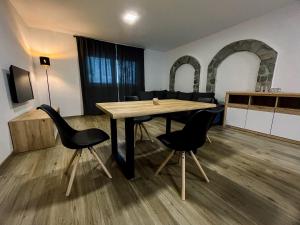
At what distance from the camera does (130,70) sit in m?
5.22

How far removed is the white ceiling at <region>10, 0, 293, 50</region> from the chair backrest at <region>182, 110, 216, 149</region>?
239cm

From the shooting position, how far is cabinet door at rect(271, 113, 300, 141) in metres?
2.49

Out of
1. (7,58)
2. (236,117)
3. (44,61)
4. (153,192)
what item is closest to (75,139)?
(153,192)

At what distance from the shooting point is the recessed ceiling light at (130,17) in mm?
2871

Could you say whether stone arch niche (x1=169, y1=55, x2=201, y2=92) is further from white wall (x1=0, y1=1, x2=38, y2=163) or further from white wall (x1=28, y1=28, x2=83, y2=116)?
white wall (x1=0, y1=1, x2=38, y2=163)

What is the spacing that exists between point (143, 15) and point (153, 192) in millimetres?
3324

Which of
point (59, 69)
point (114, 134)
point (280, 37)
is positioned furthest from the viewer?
point (59, 69)

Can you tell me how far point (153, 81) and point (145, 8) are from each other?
3.43 metres

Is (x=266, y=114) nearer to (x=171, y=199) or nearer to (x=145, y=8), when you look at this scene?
(x=171, y=199)

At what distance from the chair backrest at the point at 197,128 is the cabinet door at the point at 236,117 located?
2430 mm

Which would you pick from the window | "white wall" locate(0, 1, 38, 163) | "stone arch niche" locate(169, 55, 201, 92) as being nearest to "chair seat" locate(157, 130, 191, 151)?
"white wall" locate(0, 1, 38, 163)

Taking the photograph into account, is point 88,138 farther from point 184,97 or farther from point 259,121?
point 184,97

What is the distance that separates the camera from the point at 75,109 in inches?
178

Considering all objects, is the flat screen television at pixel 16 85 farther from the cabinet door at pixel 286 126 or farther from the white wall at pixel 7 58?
the cabinet door at pixel 286 126
